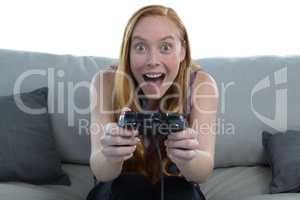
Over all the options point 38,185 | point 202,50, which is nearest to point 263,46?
point 202,50

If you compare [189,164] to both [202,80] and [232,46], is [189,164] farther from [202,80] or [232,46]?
[232,46]

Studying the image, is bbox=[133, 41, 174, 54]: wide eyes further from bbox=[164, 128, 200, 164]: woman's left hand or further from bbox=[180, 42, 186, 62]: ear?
bbox=[164, 128, 200, 164]: woman's left hand

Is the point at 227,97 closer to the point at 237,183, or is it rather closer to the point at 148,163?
the point at 237,183

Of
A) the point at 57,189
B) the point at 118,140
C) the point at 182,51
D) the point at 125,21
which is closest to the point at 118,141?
the point at 118,140

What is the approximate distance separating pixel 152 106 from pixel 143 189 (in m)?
0.32

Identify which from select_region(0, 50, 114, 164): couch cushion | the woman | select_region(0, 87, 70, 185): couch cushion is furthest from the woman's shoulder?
select_region(0, 87, 70, 185): couch cushion

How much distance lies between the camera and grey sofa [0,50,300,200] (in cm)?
159

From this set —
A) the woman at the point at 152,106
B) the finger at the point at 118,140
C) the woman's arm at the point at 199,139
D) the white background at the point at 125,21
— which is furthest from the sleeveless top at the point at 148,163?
the white background at the point at 125,21

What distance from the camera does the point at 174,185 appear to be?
1.13m

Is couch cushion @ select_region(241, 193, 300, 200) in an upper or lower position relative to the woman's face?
lower

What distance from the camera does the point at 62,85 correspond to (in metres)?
1.65

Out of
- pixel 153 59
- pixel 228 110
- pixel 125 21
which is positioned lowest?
pixel 228 110

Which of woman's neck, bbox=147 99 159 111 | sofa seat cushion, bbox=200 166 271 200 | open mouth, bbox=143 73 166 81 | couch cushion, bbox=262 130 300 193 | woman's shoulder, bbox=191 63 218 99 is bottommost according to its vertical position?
sofa seat cushion, bbox=200 166 271 200

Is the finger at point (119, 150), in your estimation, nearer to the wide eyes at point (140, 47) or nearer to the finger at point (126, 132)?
the finger at point (126, 132)
